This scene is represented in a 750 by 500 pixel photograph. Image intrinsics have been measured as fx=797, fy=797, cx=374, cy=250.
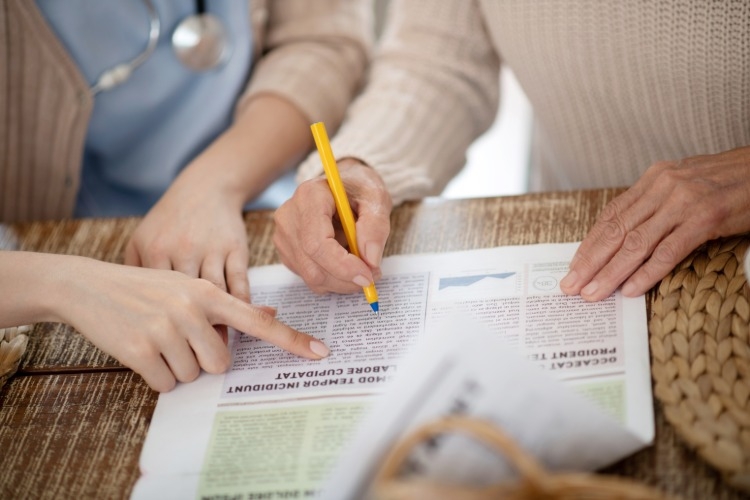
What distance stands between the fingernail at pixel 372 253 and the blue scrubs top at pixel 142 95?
51 cm

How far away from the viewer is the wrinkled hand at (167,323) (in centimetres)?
68

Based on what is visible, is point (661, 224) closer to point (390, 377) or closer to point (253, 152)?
point (390, 377)

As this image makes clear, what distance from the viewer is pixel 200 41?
107 centimetres

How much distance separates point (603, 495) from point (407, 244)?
43cm

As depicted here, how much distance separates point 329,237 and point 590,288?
24 cm

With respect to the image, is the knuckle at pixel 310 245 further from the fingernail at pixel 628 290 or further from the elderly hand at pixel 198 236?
the fingernail at pixel 628 290

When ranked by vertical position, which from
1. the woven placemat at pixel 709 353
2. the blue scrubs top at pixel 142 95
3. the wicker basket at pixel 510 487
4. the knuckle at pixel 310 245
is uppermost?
the wicker basket at pixel 510 487

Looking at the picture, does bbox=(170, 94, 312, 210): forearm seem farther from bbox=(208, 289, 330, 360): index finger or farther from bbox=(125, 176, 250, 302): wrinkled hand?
bbox=(208, 289, 330, 360): index finger

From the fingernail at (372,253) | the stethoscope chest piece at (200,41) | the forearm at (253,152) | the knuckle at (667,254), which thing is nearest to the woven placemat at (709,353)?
the knuckle at (667,254)

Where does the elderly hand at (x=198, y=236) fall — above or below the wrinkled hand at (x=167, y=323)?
below

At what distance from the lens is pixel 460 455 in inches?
18.9

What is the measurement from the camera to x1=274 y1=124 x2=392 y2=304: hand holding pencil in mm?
723

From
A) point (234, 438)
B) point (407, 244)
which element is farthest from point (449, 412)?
point (407, 244)

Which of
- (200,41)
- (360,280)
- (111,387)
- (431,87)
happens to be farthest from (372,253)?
(200,41)
